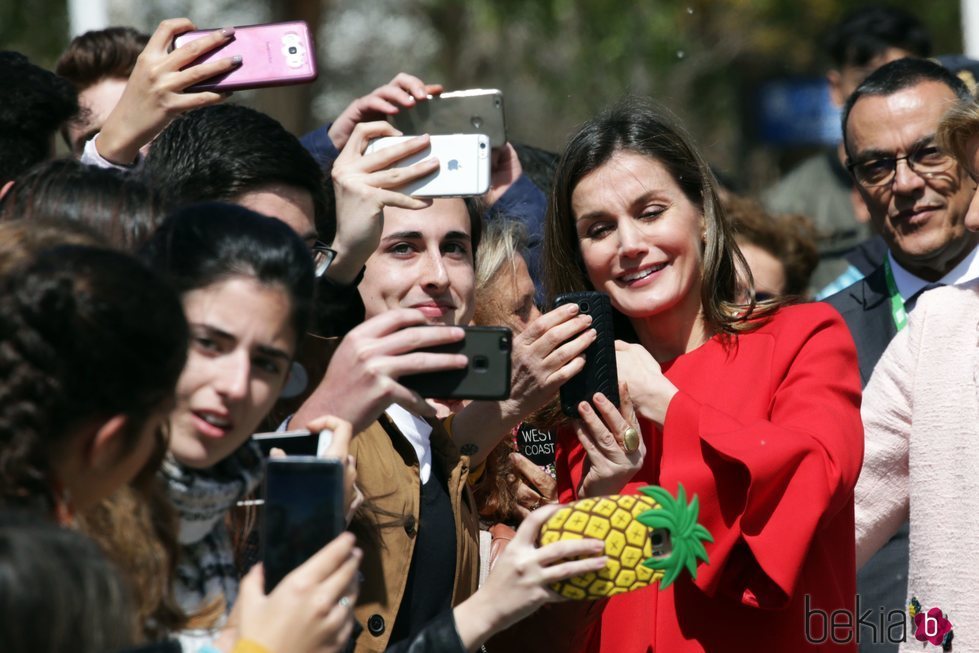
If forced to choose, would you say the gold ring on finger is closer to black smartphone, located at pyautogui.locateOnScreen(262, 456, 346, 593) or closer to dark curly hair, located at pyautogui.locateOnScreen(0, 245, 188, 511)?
black smartphone, located at pyautogui.locateOnScreen(262, 456, 346, 593)

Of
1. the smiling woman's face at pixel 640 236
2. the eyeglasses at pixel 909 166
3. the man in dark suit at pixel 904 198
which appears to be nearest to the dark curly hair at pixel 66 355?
the smiling woman's face at pixel 640 236

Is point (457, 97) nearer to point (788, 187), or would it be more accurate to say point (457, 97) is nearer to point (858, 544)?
point (858, 544)

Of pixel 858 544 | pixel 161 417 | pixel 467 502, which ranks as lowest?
pixel 858 544

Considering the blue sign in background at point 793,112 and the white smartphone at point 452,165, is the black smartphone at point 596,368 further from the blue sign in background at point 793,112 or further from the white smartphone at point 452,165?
the blue sign in background at point 793,112

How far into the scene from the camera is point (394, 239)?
3.40m

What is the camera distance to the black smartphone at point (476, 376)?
8.25 feet

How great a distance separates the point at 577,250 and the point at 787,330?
1.88 feet

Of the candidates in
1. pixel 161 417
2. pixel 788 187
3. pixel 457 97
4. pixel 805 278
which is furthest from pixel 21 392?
pixel 788 187

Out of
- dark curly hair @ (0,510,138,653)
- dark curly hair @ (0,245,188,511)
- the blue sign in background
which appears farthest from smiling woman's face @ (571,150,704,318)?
the blue sign in background

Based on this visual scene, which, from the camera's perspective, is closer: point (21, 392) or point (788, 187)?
point (21, 392)

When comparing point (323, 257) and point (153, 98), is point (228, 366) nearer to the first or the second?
point (323, 257)

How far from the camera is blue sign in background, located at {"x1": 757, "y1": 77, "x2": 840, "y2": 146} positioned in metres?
14.2

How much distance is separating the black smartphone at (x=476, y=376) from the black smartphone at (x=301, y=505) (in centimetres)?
47

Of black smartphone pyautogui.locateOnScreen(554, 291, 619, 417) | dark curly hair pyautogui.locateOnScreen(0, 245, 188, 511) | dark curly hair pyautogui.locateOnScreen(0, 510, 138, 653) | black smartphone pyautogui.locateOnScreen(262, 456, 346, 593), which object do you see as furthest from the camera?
black smartphone pyautogui.locateOnScreen(554, 291, 619, 417)
